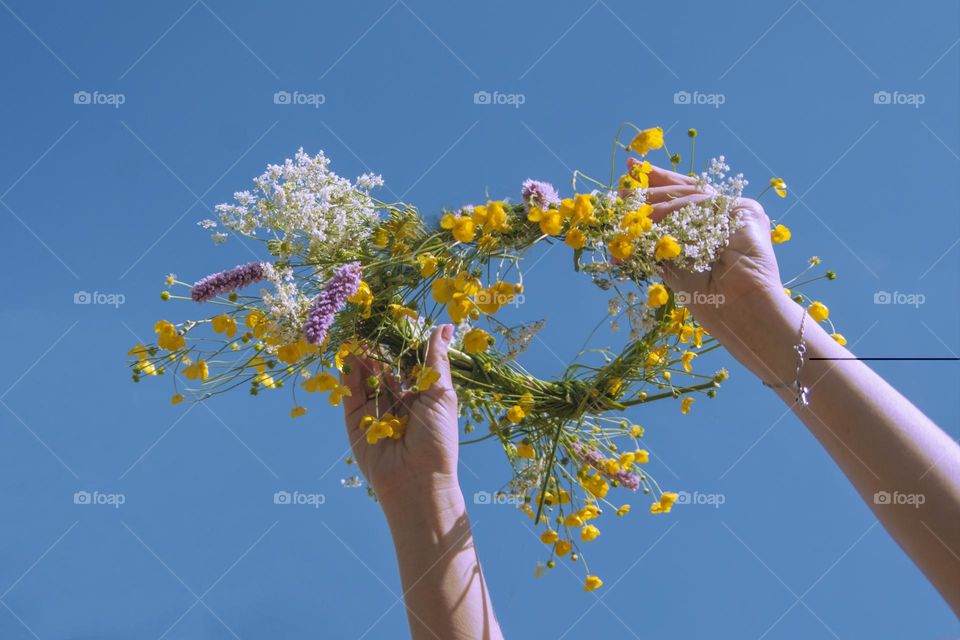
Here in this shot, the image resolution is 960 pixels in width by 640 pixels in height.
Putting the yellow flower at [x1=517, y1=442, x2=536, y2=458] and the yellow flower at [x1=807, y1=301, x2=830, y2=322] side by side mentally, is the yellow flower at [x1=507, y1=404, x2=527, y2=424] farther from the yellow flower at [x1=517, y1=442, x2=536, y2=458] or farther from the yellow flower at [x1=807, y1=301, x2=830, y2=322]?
the yellow flower at [x1=807, y1=301, x2=830, y2=322]

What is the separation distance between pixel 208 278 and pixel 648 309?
651 millimetres

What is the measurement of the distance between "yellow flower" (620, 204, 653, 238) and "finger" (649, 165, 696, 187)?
0.14 metres

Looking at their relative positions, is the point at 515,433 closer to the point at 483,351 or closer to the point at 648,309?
the point at 483,351

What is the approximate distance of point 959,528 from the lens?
781mm

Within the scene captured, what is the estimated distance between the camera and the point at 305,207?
3.99 ft

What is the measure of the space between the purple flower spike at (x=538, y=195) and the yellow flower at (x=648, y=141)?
0.16 m

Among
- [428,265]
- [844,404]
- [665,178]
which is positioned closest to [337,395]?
[428,265]

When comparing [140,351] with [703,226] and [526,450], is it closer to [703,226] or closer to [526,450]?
[526,450]

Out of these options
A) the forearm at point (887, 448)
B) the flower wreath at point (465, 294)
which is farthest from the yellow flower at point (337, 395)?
the forearm at point (887, 448)

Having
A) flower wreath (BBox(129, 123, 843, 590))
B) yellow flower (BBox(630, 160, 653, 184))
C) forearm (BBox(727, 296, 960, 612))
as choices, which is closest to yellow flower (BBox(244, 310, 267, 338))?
flower wreath (BBox(129, 123, 843, 590))

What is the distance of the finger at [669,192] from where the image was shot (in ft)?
3.88

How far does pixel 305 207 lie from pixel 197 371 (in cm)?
34

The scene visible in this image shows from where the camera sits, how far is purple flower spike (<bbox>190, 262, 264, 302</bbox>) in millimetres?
1136

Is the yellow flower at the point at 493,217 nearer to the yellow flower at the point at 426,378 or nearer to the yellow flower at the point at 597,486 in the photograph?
the yellow flower at the point at 426,378
